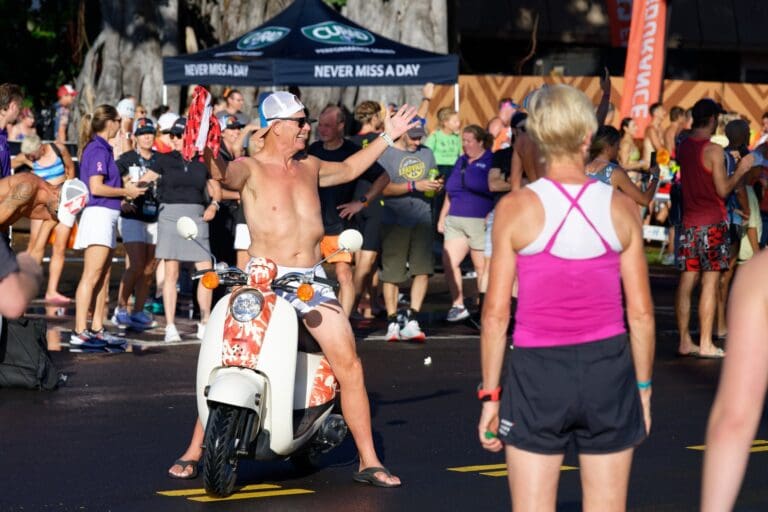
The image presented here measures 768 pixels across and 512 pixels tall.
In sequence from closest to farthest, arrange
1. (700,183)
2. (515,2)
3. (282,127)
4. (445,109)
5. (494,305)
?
(494,305), (282,127), (700,183), (445,109), (515,2)

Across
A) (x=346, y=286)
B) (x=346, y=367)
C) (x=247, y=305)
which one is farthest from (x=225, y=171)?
(x=346, y=286)

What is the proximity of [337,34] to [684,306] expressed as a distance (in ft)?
27.0

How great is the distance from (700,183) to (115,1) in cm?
1690

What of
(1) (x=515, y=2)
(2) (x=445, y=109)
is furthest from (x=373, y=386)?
(1) (x=515, y=2)

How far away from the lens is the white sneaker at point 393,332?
13.9 m

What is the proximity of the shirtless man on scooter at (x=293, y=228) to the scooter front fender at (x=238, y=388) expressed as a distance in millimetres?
454

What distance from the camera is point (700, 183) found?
12.9 m

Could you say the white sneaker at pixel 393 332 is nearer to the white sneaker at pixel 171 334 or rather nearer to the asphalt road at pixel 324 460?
the asphalt road at pixel 324 460

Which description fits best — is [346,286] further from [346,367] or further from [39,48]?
[39,48]

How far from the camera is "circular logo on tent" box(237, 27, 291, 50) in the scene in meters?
20.1

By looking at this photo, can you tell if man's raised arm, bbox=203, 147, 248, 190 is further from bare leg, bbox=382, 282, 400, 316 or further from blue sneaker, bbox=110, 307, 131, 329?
blue sneaker, bbox=110, 307, 131, 329

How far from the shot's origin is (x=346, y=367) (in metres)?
7.91

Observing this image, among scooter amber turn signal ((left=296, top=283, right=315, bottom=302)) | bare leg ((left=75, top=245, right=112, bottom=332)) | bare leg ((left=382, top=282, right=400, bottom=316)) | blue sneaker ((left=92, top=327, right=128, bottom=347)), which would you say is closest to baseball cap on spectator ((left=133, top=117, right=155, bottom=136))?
bare leg ((left=75, top=245, right=112, bottom=332))

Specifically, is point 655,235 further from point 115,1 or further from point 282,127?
point 282,127
